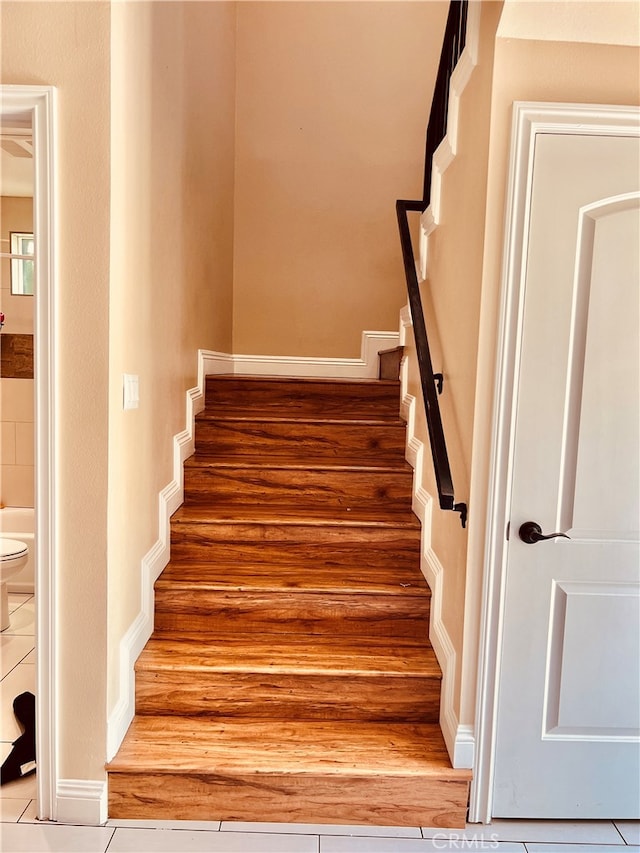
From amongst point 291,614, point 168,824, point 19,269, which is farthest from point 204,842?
point 19,269

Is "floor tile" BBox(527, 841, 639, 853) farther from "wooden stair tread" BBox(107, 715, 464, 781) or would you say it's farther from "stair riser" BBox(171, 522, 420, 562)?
"stair riser" BBox(171, 522, 420, 562)

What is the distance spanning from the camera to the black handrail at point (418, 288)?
6.02 feet

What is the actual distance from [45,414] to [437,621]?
1.52 m

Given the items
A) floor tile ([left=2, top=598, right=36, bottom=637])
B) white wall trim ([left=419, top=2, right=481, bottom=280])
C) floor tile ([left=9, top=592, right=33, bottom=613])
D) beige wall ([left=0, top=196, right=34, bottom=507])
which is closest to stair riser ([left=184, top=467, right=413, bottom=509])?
white wall trim ([left=419, top=2, right=481, bottom=280])

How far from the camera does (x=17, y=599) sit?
3.57 meters

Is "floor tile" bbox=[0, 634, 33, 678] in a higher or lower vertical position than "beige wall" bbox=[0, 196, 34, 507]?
lower

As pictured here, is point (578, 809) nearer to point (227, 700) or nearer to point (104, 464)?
point (227, 700)

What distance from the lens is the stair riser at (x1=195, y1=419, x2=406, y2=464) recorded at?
303 cm

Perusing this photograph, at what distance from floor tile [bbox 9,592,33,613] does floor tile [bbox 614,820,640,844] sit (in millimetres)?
3114

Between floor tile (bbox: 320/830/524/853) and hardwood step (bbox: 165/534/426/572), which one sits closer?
floor tile (bbox: 320/830/524/853)

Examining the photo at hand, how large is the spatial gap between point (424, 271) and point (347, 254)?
66.2 inches

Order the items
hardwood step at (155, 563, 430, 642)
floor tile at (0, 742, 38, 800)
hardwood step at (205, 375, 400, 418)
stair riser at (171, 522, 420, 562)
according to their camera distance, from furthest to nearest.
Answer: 1. hardwood step at (205, 375, 400, 418)
2. stair riser at (171, 522, 420, 562)
3. hardwood step at (155, 563, 430, 642)
4. floor tile at (0, 742, 38, 800)

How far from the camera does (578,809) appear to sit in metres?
1.89

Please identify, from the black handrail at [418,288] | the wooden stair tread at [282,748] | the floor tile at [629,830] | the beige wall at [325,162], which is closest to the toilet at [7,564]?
the wooden stair tread at [282,748]
